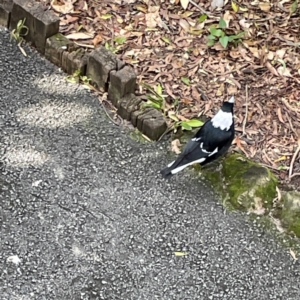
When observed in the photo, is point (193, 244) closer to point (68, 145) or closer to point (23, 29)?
point (68, 145)

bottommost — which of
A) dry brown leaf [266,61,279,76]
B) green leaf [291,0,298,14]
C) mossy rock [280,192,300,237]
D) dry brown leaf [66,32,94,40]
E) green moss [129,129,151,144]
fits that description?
green moss [129,129,151,144]

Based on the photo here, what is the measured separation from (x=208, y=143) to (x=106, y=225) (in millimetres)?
665

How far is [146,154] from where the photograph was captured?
3.51 m

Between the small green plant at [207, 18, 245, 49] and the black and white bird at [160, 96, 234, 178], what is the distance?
3.03 feet

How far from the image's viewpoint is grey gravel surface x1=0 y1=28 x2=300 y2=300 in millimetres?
2930

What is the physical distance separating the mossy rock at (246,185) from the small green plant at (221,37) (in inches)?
42.7

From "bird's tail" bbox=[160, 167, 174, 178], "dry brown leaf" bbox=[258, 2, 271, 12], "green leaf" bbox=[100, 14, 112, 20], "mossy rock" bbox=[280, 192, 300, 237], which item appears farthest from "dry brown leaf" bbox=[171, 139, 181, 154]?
"dry brown leaf" bbox=[258, 2, 271, 12]

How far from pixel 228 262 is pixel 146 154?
30.9 inches

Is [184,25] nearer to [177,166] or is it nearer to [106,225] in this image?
[177,166]

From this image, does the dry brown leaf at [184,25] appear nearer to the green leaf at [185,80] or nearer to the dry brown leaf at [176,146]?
the green leaf at [185,80]

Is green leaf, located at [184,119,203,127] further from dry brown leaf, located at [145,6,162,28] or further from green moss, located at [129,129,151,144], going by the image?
dry brown leaf, located at [145,6,162,28]

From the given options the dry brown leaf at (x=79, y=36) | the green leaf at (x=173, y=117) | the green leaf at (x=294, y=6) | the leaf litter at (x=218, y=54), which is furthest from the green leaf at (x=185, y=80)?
the green leaf at (x=294, y=6)

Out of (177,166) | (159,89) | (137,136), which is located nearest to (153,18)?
(159,89)

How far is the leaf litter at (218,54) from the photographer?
371cm
